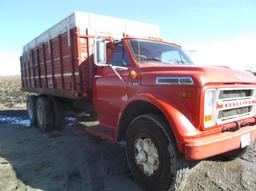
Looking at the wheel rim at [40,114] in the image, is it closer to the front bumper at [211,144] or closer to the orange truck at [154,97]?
the orange truck at [154,97]

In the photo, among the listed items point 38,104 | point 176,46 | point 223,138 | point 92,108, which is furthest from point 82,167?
point 38,104

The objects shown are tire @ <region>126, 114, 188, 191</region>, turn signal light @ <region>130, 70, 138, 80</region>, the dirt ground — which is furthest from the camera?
turn signal light @ <region>130, 70, 138, 80</region>

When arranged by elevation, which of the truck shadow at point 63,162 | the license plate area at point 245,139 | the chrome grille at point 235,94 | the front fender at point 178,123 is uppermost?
the chrome grille at point 235,94

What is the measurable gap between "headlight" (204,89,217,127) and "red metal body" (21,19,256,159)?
0.24 ft

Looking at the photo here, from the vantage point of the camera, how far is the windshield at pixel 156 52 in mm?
4762

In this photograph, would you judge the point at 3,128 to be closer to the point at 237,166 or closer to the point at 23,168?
the point at 23,168

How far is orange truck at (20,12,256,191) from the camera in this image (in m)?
3.46

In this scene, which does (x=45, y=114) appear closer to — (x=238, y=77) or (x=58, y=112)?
(x=58, y=112)

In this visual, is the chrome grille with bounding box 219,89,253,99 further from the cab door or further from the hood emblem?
the cab door

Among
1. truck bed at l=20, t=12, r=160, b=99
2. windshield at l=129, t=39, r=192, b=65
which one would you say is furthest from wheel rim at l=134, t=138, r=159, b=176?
truck bed at l=20, t=12, r=160, b=99

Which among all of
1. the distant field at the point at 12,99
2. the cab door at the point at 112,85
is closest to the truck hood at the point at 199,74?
the cab door at the point at 112,85

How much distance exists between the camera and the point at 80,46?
19.1 ft

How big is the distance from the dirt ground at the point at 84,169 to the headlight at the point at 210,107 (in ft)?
3.43

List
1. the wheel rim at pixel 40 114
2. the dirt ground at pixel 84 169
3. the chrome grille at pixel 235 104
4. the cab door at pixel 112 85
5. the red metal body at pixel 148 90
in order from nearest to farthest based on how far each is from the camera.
A: the red metal body at pixel 148 90, the chrome grille at pixel 235 104, the dirt ground at pixel 84 169, the cab door at pixel 112 85, the wheel rim at pixel 40 114
